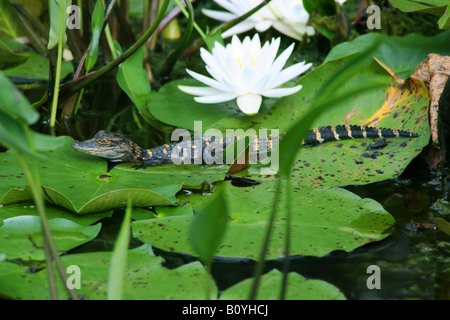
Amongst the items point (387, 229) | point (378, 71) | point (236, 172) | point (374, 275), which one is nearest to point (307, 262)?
point (374, 275)

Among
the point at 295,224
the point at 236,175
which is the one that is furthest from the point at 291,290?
the point at 236,175

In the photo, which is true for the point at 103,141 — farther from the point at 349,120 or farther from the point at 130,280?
the point at 349,120

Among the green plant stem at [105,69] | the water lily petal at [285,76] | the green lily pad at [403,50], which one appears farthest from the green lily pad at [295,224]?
the green lily pad at [403,50]

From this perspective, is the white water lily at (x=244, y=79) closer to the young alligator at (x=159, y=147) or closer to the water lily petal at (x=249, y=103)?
the water lily petal at (x=249, y=103)

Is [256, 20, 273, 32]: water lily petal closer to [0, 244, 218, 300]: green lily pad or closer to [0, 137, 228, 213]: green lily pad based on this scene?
[0, 137, 228, 213]: green lily pad

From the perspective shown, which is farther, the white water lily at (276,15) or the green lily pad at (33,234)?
the white water lily at (276,15)

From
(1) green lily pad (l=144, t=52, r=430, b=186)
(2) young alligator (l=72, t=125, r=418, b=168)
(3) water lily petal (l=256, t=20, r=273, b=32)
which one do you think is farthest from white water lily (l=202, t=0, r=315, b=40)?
(2) young alligator (l=72, t=125, r=418, b=168)

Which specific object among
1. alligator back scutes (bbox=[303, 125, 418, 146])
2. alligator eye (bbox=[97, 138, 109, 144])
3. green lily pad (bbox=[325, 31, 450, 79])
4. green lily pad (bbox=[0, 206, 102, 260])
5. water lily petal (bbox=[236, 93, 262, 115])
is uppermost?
green lily pad (bbox=[325, 31, 450, 79])
